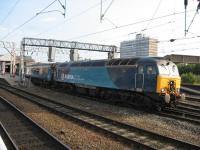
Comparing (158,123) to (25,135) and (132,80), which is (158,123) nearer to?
(132,80)

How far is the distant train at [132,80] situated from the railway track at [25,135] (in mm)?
7412

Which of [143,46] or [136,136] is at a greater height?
[143,46]

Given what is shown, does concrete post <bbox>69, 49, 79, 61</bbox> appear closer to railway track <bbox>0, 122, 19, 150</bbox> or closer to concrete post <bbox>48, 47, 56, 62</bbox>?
concrete post <bbox>48, 47, 56, 62</bbox>

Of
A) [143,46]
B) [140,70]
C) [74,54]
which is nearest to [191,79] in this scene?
[143,46]

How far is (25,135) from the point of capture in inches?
469

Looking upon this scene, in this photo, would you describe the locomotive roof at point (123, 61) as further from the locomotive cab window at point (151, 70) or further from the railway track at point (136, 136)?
the railway track at point (136, 136)

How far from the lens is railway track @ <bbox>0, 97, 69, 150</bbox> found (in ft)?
33.5

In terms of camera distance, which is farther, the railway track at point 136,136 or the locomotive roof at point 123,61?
the locomotive roof at point 123,61

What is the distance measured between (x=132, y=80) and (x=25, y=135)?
392 inches

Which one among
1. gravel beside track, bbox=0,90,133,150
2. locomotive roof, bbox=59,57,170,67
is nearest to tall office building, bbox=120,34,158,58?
locomotive roof, bbox=59,57,170,67

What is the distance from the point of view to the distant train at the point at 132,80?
61.0ft

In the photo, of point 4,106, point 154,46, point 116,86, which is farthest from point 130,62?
point 154,46

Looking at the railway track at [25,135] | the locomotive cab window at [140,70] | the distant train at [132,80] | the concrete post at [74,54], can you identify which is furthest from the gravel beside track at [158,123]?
the concrete post at [74,54]

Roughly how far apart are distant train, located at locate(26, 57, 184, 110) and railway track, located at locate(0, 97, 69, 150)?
292 inches
